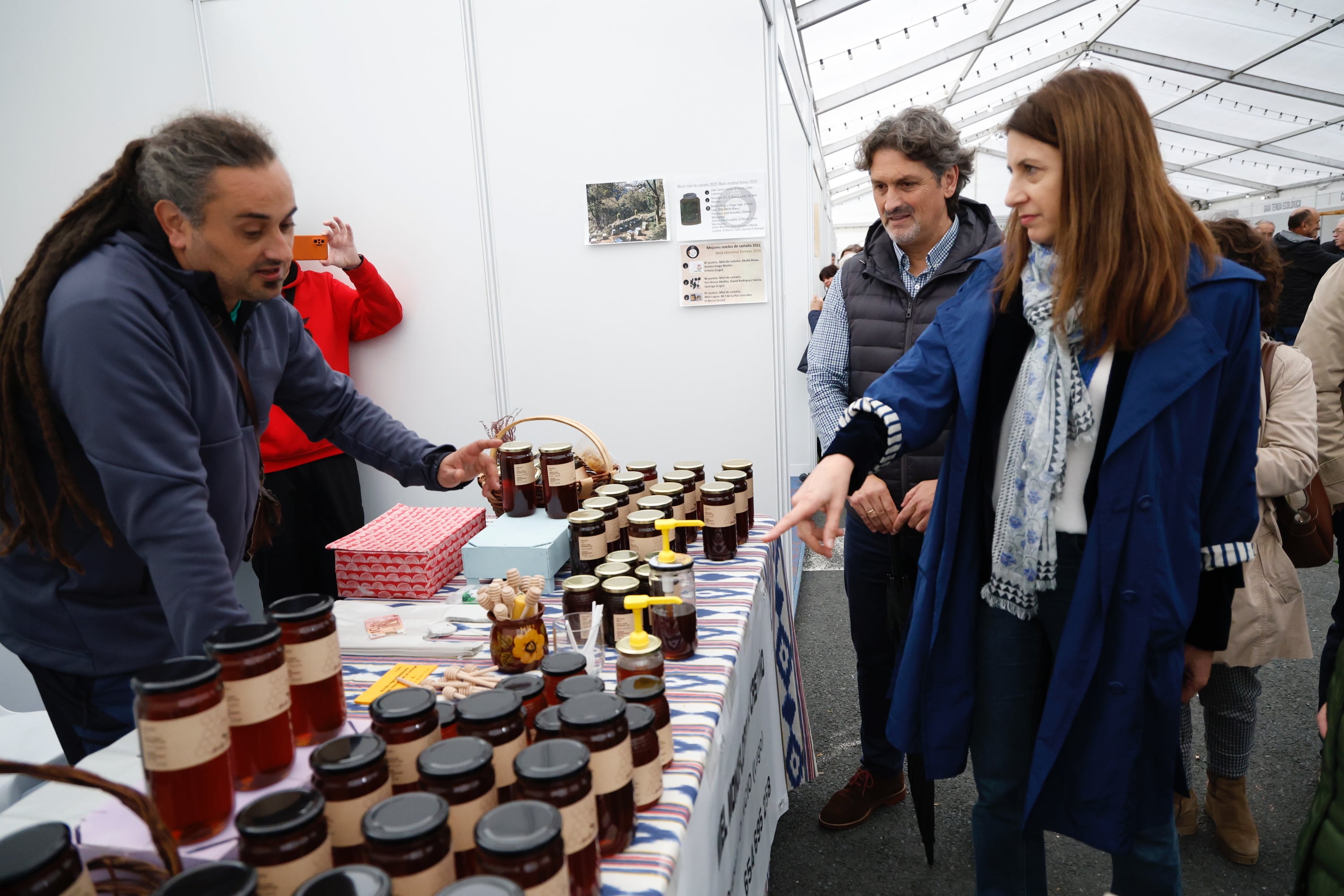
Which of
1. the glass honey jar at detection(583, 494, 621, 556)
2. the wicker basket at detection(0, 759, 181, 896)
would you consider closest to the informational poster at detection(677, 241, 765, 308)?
the glass honey jar at detection(583, 494, 621, 556)

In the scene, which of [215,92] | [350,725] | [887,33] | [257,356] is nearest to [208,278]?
[257,356]

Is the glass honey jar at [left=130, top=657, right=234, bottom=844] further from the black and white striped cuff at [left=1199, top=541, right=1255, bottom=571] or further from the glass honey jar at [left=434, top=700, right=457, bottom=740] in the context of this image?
the black and white striped cuff at [left=1199, top=541, right=1255, bottom=571]

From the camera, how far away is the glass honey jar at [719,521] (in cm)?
183

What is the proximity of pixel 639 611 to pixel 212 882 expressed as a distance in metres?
0.70

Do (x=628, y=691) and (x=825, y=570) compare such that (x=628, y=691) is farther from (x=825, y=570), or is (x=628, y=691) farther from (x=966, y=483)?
(x=825, y=570)

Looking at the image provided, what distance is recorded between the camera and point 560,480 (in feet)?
6.31

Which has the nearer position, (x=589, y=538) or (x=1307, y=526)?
(x=589, y=538)

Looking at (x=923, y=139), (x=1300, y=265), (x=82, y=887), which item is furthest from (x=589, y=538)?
(x=1300, y=265)

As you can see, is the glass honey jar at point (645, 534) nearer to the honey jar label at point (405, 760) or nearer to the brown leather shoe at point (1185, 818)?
the honey jar label at point (405, 760)

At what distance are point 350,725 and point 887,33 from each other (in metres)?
7.14

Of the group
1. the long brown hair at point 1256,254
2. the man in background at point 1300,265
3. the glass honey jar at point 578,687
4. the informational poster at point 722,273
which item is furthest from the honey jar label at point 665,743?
the man in background at point 1300,265

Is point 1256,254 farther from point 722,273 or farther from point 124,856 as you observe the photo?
point 124,856

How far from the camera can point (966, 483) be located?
1371mm

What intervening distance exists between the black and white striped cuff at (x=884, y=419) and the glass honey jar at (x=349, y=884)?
0.94 metres
